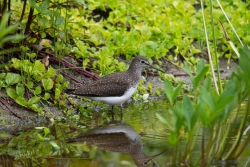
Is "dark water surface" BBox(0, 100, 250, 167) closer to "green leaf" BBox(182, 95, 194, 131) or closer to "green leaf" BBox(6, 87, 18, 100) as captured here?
"green leaf" BBox(6, 87, 18, 100)

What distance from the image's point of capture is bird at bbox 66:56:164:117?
30.0 feet

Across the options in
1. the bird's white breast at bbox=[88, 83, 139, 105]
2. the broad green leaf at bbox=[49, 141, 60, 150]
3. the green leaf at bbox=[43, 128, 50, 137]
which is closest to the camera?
the broad green leaf at bbox=[49, 141, 60, 150]

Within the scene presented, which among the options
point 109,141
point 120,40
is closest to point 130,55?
point 120,40

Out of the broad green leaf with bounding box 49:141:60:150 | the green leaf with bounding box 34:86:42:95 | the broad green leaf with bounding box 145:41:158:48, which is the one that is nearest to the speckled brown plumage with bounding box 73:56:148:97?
the green leaf with bounding box 34:86:42:95

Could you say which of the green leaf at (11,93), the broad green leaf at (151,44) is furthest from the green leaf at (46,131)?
the broad green leaf at (151,44)

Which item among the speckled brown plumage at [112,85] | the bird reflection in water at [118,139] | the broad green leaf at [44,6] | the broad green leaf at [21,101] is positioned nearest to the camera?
the bird reflection in water at [118,139]

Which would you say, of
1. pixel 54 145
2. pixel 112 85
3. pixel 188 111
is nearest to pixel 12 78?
pixel 112 85

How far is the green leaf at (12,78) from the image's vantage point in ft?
28.9

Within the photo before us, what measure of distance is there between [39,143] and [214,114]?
282cm

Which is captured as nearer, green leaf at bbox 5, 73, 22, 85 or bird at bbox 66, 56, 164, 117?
green leaf at bbox 5, 73, 22, 85

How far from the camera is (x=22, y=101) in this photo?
8.75 m

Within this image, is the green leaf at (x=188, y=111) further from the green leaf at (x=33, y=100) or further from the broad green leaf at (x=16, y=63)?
the broad green leaf at (x=16, y=63)

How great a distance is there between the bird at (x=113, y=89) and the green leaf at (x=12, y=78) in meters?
0.82

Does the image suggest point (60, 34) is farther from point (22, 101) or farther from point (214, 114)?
point (214, 114)
